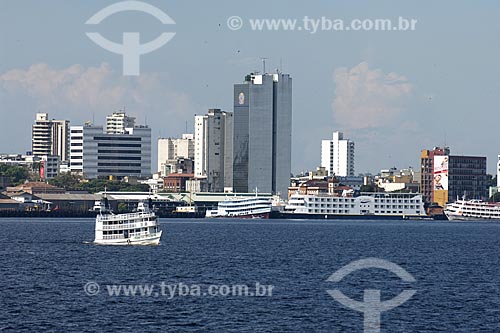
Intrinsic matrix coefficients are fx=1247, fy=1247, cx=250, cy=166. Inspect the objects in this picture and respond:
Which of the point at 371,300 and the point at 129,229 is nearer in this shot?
the point at 371,300

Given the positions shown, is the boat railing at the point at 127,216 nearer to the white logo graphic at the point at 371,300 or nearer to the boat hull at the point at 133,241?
the boat hull at the point at 133,241

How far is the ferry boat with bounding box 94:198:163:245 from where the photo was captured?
376 ft

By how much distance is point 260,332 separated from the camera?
58.5 metres

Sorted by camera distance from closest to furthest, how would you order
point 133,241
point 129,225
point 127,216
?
point 127,216, point 129,225, point 133,241

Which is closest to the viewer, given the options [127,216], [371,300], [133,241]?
[371,300]

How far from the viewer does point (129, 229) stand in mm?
114750

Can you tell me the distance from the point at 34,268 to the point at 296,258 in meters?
25.3

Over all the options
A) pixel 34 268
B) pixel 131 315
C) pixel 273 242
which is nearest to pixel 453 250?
pixel 273 242

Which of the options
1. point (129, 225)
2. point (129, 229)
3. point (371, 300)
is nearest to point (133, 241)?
point (129, 229)

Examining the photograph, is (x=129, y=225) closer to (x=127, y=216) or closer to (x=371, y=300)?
(x=127, y=216)

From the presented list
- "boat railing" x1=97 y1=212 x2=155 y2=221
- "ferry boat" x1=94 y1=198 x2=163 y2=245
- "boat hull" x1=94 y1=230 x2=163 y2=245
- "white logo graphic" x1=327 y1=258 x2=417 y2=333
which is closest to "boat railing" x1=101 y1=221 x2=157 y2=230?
"ferry boat" x1=94 y1=198 x2=163 y2=245

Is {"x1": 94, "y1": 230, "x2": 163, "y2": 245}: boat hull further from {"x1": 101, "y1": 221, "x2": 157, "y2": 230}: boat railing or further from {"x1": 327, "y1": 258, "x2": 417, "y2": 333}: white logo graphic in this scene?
{"x1": 327, "y1": 258, "x2": 417, "y2": 333}: white logo graphic

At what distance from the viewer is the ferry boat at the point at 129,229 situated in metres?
115

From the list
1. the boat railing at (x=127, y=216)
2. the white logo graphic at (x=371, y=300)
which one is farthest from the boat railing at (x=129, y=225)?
the white logo graphic at (x=371, y=300)
